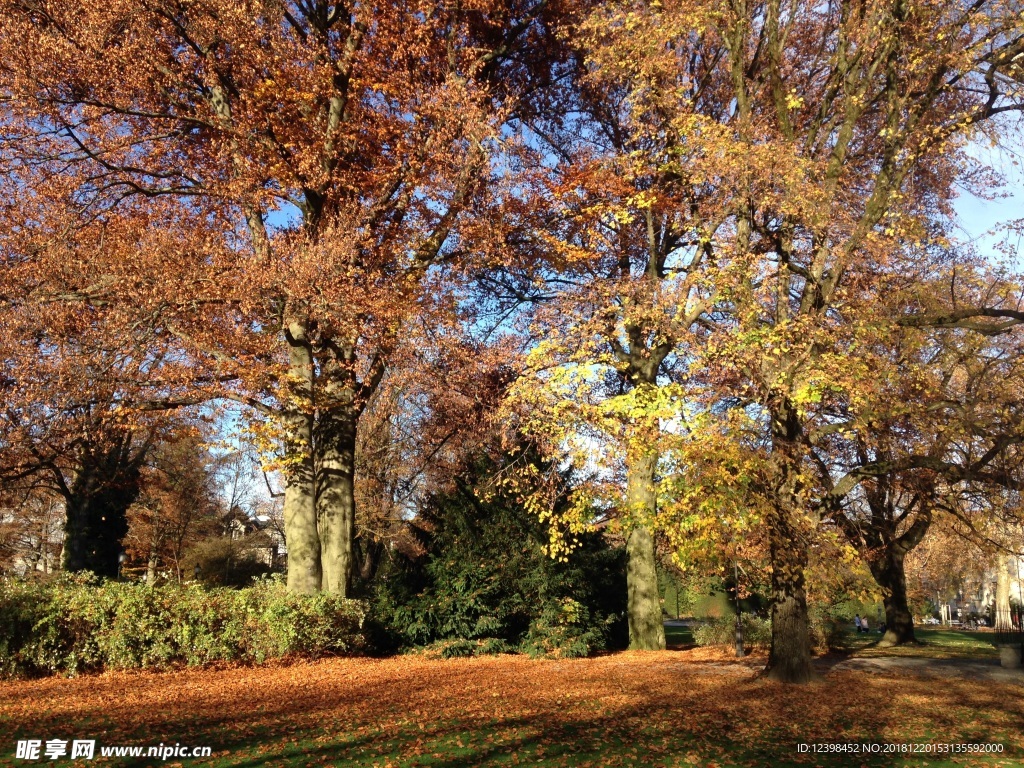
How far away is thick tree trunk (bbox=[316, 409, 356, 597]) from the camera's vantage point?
15326 millimetres

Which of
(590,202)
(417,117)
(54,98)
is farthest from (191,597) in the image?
(590,202)

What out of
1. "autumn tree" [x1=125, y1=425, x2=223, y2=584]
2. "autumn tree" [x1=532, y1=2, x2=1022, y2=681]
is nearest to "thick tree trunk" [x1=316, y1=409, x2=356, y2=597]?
"autumn tree" [x1=532, y1=2, x2=1022, y2=681]

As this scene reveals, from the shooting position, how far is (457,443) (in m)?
22.2

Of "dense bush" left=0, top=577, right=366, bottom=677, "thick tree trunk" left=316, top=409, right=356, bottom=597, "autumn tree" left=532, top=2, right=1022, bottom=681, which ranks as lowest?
"dense bush" left=0, top=577, right=366, bottom=677

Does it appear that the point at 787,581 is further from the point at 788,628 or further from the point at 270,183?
the point at 270,183

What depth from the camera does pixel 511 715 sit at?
8359 mm

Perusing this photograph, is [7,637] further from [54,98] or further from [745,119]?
[745,119]

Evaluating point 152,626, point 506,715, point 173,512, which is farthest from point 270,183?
point 173,512

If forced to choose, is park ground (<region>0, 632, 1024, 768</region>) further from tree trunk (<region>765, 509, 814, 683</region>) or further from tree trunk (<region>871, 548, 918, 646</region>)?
tree trunk (<region>871, 548, 918, 646</region>)

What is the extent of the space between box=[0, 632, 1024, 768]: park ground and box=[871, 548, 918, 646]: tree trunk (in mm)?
7812

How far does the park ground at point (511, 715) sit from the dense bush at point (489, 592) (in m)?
2.61

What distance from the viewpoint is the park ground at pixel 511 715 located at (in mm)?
6617

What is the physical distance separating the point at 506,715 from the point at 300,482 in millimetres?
7815

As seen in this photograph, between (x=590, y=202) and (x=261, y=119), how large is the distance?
7.64 m
